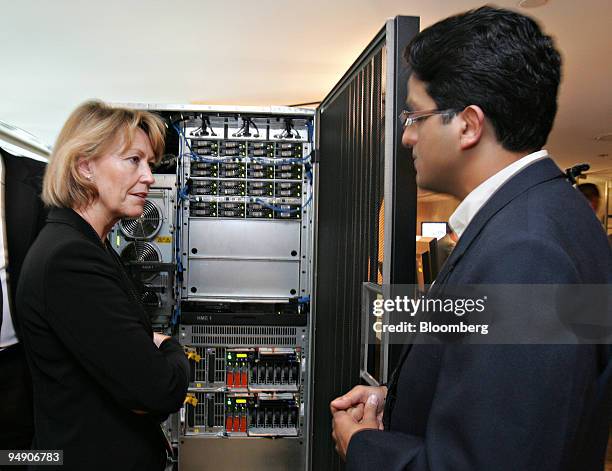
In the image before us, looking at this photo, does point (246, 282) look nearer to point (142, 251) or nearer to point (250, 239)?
point (250, 239)

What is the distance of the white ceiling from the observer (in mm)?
3453

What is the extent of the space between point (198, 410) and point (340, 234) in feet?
4.11

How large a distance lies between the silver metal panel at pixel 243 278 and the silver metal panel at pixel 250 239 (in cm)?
4

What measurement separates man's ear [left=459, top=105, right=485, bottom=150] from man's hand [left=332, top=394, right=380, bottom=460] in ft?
1.83

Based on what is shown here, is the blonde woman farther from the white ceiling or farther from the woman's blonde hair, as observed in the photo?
the white ceiling

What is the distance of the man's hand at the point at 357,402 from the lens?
0.99m

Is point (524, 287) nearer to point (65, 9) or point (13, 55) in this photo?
point (65, 9)

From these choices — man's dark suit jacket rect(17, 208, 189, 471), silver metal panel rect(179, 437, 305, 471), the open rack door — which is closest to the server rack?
silver metal panel rect(179, 437, 305, 471)

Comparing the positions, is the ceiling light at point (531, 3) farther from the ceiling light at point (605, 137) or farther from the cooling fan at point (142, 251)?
the ceiling light at point (605, 137)

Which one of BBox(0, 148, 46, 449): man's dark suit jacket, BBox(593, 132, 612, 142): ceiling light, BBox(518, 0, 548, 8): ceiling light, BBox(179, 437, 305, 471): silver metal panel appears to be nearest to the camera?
BBox(0, 148, 46, 449): man's dark suit jacket

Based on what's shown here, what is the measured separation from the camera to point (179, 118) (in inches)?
92.3

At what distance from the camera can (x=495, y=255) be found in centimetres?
65

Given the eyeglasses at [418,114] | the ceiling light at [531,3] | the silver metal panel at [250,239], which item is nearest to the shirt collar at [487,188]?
the eyeglasses at [418,114]

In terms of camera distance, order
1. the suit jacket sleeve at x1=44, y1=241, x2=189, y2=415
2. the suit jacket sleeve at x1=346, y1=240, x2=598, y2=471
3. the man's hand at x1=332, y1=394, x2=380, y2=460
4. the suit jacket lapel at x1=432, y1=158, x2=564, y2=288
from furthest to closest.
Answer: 1. the suit jacket sleeve at x1=44, y1=241, x2=189, y2=415
2. the man's hand at x1=332, y1=394, x2=380, y2=460
3. the suit jacket lapel at x1=432, y1=158, x2=564, y2=288
4. the suit jacket sleeve at x1=346, y1=240, x2=598, y2=471
